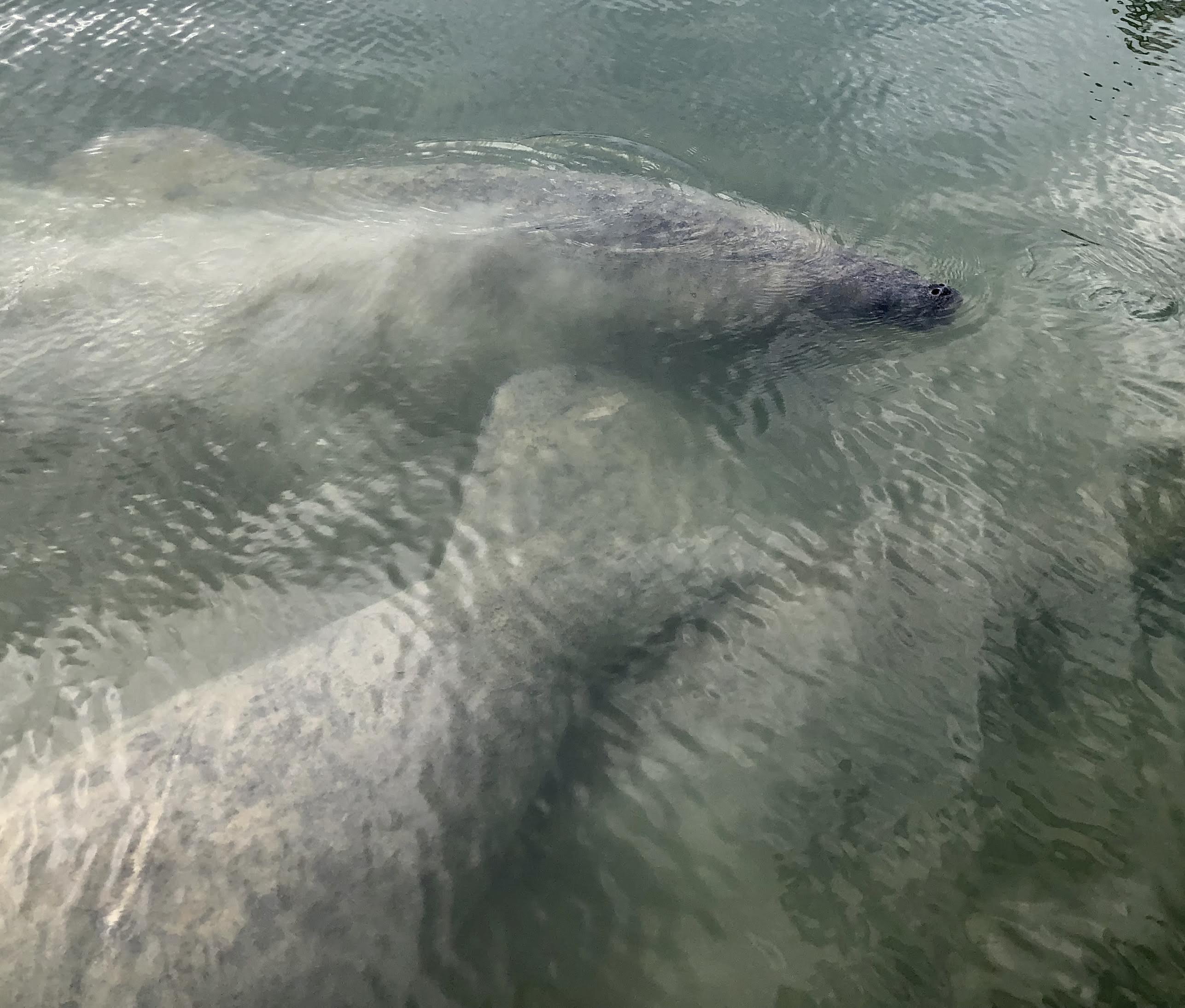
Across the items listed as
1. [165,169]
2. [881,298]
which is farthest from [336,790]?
[165,169]

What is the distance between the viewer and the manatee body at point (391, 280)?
6609 millimetres

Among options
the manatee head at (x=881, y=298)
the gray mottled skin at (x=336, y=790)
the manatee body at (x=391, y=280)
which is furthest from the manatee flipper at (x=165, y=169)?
the manatee head at (x=881, y=298)

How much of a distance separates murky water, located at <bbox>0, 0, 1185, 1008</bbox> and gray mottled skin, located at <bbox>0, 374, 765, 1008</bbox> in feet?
0.75

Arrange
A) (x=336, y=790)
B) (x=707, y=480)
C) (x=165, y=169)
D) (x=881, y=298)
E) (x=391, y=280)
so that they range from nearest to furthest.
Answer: (x=336, y=790) < (x=707, y=480) < (x=391, y=280) < (x=881, y=298) < (x=165, y=169)

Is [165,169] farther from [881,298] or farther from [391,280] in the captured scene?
[881,298]

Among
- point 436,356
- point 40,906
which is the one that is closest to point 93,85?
point 436,356

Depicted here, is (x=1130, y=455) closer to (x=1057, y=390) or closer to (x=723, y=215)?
(x=1057, y=390)

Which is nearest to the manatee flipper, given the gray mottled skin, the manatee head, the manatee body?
the manatee body

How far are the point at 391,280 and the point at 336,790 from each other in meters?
4.30

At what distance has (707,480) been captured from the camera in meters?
6.34

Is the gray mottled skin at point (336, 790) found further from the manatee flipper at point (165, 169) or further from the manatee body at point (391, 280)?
the manatee flipper at point (165, 169)

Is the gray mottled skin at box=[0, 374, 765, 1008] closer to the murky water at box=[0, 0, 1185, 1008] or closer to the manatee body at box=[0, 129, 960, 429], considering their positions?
the murky water at box=[0, 0, 1185, 1008]

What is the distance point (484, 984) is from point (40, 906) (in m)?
2.06

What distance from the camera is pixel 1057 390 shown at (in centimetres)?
727
